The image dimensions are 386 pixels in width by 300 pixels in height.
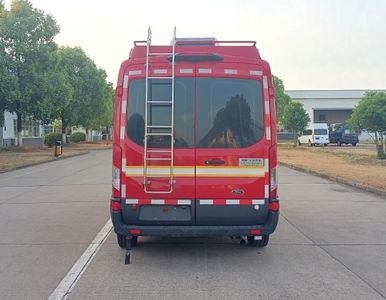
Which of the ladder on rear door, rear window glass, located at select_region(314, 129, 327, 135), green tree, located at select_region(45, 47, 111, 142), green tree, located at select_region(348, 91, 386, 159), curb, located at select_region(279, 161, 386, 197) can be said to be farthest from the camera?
rear window glass, located at select_region(314, 129, 327, 135)

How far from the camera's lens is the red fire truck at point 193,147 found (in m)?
6.17

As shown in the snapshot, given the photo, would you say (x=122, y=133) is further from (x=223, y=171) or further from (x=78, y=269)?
(x=78, y=269)

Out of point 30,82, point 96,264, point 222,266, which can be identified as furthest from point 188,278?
point 30,82

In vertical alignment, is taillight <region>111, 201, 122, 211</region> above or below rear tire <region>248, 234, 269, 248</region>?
above

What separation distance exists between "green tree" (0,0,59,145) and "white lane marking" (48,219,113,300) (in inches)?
1090

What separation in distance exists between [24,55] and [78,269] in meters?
32.2

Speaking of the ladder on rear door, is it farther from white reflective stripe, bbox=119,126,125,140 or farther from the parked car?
the parked car

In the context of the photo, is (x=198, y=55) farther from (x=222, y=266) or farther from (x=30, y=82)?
(x=30, y=82)

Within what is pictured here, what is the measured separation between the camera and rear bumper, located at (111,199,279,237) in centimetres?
618

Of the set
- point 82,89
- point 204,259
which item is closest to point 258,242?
point 204,259

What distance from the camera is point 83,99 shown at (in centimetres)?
4697

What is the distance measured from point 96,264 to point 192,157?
1.86 m

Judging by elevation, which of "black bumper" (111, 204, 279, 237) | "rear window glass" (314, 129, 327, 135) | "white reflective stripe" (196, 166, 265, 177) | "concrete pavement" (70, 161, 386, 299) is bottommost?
"concrete pavement" (70, 161, 386, 299)

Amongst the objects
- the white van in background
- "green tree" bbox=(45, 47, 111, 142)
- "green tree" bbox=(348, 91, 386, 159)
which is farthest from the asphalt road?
the white van in background
